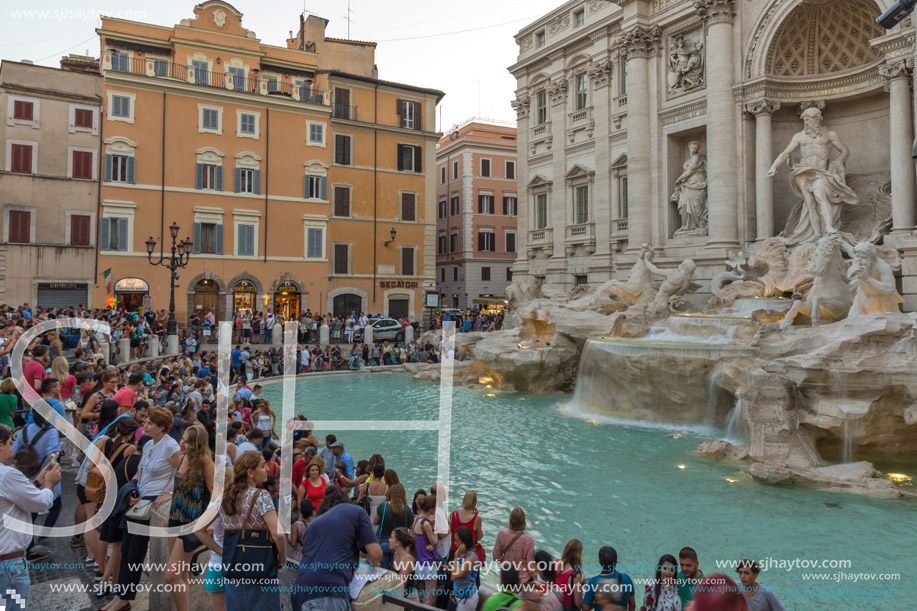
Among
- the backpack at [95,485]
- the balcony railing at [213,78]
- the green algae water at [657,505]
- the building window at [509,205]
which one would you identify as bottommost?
the green algae water at [657,505]

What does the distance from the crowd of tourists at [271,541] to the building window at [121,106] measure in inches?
985

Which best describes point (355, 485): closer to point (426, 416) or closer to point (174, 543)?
point (174, 543)

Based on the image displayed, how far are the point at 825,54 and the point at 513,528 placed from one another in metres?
19.4

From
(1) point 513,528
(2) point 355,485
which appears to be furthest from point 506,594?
(2) point 355,485

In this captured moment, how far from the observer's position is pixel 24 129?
83.9 ft

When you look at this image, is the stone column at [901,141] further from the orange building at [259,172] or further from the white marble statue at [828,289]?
the orange building at [259,172]

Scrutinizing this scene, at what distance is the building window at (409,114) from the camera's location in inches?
1389

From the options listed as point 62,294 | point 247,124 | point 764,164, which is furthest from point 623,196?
point 62,294

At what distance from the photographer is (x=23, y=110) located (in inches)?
1005

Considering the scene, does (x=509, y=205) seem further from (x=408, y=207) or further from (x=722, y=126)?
(x=722, y=126)

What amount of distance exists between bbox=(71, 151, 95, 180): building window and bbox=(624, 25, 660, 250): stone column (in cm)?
2282

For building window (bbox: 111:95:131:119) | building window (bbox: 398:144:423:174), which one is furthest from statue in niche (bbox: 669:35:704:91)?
building window (bbox: 111:95:131:119)

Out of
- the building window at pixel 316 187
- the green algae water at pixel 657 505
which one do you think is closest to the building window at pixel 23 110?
the building window at pixel 316 187

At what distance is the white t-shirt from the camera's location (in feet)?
14.9
